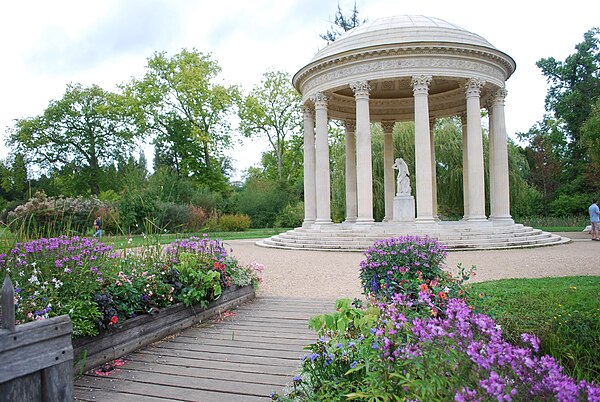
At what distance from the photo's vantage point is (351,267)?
44.1ft

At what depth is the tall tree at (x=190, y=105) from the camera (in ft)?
137

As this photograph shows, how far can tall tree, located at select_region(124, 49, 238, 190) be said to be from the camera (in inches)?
1647

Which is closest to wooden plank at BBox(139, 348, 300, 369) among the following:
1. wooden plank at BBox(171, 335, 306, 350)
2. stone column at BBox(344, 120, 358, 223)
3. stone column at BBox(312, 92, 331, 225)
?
wooden plank at BBox(171, 335, 306, 350)

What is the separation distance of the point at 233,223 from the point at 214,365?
31615 mm

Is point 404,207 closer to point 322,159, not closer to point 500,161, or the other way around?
point 322,159

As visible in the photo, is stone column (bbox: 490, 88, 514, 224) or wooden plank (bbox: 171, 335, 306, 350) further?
stone column (bbox: 490, 88, 514, 224)

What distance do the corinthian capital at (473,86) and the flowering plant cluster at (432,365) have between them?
19.1m

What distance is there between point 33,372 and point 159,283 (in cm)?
323

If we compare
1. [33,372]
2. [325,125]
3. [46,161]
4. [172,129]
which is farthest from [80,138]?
[33,372]

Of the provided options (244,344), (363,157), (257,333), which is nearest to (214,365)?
(244,344)

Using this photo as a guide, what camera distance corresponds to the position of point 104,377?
15.2 ft

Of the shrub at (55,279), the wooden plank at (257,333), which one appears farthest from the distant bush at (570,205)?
the shrub at (55,279)

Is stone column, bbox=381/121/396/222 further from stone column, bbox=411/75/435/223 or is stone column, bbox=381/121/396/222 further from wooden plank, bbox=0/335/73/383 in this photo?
wooden plank, bbox=0/335/73/383

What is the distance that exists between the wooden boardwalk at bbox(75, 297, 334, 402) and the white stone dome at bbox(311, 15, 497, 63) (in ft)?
55.9
